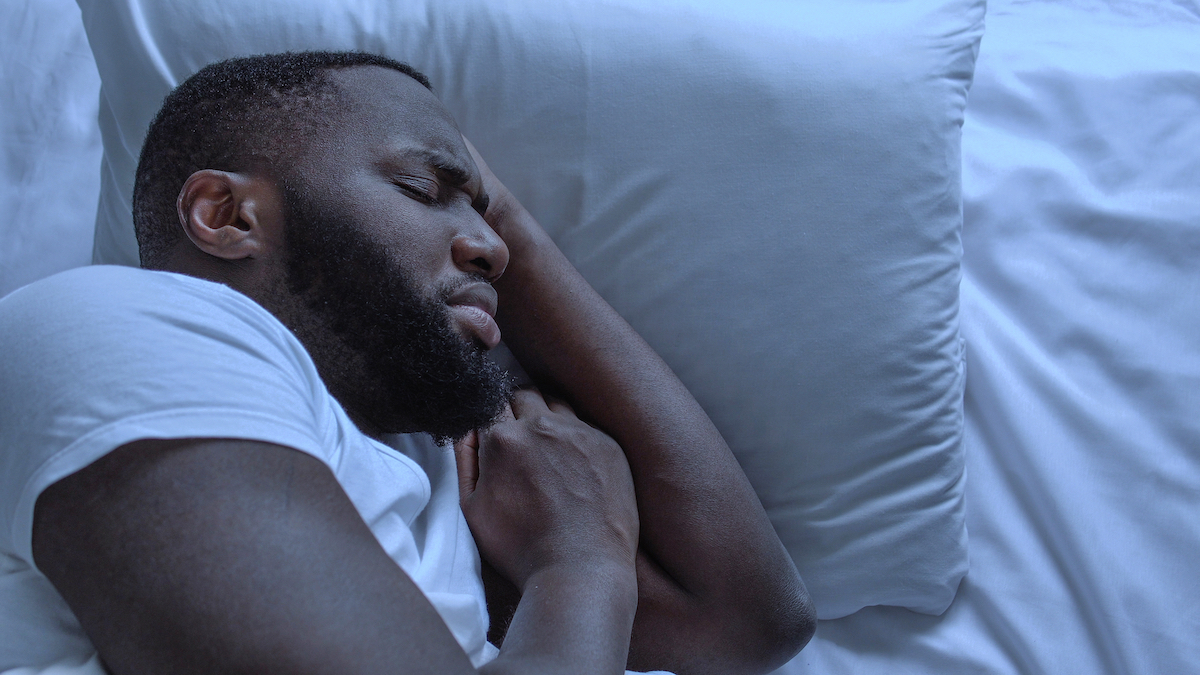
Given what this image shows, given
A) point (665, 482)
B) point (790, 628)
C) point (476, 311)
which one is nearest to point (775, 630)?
point (790, 628)

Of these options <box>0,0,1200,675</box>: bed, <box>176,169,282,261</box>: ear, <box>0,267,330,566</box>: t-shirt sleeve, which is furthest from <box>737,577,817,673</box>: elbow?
<box>176,169,282,261</box>: ear

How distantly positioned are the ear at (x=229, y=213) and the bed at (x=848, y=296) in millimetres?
315

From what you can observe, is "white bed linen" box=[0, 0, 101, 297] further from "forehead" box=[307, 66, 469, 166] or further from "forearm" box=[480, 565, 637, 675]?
"forearm" box=[480, 565, 637, 675]

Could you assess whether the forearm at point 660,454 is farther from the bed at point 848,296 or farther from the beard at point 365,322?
the beard at point 365,322

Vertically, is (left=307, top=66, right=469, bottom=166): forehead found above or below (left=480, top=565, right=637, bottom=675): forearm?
above

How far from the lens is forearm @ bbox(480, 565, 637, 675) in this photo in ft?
2.53

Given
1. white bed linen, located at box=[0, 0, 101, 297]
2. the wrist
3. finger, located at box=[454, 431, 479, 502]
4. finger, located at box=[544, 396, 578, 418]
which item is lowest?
finger, located at box=[454, 431, 479, 502]

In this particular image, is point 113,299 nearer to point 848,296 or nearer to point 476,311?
point 476,311

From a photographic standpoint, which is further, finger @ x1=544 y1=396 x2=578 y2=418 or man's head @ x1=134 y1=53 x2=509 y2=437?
finger @ x1=544 y1=396 x2=578 y2=418

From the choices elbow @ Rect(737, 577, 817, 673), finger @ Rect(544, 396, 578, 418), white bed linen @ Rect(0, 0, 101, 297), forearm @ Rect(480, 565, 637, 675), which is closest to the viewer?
forearm @ Rect(480, 565, 637, 675)

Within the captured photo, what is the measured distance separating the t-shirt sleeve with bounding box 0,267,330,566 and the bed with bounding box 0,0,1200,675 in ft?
1.86

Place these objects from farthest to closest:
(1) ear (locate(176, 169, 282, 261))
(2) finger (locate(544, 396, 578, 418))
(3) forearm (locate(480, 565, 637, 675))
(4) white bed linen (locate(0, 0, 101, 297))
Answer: (4) white bed linen (locate(0, 0, 101, 297)), (2) finger (locate(544, 396, 578, 418)), (1) ear (locate(176, 169, 282, 261)), (3) forearm (locate(480, 565, 637, 675))

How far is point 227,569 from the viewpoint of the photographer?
1.78 feet

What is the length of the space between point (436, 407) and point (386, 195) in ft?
0.80
